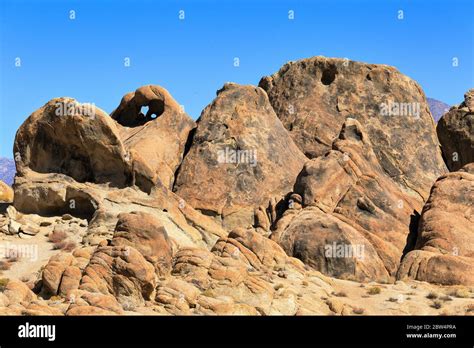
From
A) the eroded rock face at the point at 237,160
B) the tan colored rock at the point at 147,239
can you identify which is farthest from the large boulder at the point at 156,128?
the tan colored rock at the point at 147,239

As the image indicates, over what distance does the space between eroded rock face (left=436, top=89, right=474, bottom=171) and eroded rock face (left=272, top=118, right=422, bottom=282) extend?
4870 mm

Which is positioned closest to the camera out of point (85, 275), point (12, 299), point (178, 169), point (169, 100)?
point (12, 299)

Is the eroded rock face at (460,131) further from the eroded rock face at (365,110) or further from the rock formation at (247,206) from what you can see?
the eroded rock face at (365,110)

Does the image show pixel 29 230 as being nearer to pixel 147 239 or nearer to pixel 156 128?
pixel 147 239

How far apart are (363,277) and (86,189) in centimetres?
1388

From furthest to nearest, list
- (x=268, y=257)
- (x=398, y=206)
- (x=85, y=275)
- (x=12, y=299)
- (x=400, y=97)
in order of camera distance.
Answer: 1. (x=400, y=97)
2. (x=398, y=206)
3. (x=268, y=257)
4. (x=85, y=275)
5. (x=12, y=299)

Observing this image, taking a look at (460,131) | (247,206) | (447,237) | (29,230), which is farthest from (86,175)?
(460,131)

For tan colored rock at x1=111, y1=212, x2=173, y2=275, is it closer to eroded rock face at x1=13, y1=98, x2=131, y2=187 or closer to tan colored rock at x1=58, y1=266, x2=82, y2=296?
tan colored rock at x1=58, y1=266, x2=82, y2=296

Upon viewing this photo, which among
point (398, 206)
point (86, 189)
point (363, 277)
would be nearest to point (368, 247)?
point (363, 277)

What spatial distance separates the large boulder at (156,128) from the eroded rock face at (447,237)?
15727mm

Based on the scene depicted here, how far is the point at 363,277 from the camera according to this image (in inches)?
1321

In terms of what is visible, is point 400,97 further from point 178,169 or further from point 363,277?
point 363,277
